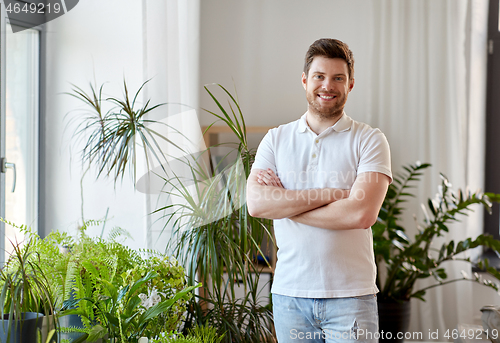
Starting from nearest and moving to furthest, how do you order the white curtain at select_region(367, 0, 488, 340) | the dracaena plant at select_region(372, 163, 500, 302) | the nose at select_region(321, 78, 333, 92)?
the nose at select_region(321, 78, 333, 92), the dracaena plant at select_region(372, 163, 500, 302), the white curtain at select_region(367, 0, 488, 340)

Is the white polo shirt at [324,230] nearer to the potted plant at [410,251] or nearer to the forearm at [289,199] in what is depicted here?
the forearm at [289,199]

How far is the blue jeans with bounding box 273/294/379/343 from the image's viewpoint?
53.3 inches

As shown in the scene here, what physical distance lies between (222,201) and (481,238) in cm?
167

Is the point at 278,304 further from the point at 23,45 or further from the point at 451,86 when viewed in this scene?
the point at 451,86

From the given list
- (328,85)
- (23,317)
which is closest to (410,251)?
(328,85)

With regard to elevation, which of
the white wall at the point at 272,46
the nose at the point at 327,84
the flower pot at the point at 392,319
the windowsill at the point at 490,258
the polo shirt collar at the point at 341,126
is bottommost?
the flower pot at the point at 392,319

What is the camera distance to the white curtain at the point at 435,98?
3.06 metres

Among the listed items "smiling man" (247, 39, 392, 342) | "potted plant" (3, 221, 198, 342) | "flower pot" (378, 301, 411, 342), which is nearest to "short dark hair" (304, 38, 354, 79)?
"smiling man" (247, 39, 392, 342)

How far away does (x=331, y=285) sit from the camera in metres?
1.38

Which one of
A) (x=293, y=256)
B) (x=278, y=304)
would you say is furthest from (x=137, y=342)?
(x=293, y=256)

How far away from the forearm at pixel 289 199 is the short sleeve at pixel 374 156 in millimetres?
108

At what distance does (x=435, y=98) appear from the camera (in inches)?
122

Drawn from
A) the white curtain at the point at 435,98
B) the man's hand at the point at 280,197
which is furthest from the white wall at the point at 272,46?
the man's hand at the point at 280,197

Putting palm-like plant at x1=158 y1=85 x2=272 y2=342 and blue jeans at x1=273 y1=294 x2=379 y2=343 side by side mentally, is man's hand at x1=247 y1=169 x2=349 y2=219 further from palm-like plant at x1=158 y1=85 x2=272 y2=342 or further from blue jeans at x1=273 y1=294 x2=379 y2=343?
palm-like plant at x1=158 y1=85 x2=272 y2=342
